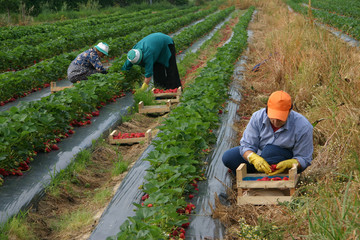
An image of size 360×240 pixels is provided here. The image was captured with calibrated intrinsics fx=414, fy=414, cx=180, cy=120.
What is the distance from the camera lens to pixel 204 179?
471 cm

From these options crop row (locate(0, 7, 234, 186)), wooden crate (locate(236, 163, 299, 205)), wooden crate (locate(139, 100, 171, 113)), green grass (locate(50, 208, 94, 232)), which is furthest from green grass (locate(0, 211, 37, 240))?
wooden crate (locate(139, 100, 171, 113))

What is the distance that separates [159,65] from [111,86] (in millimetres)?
1250

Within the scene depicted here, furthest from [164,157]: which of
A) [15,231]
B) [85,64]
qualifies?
[85,64]

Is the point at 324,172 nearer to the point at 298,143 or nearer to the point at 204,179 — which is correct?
the point at 298,143

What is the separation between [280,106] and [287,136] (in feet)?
1.28

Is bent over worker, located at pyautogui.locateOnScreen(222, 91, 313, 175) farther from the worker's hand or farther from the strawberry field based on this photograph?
the strawberry field

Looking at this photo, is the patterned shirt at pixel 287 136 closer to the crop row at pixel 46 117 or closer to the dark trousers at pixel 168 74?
the crop row at pixel 46 117

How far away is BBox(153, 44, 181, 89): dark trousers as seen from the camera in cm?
859

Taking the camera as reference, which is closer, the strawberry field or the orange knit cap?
the strawberry field

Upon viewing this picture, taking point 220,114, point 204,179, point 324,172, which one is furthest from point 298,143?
point 220,114

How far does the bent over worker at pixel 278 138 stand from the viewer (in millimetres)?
4043

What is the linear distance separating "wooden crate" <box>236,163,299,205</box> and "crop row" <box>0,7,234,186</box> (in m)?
2.56

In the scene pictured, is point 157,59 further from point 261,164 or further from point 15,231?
point 15,231

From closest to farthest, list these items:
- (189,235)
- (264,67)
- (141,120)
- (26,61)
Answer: (189,235), (141,120), (264,67), (26,61)
